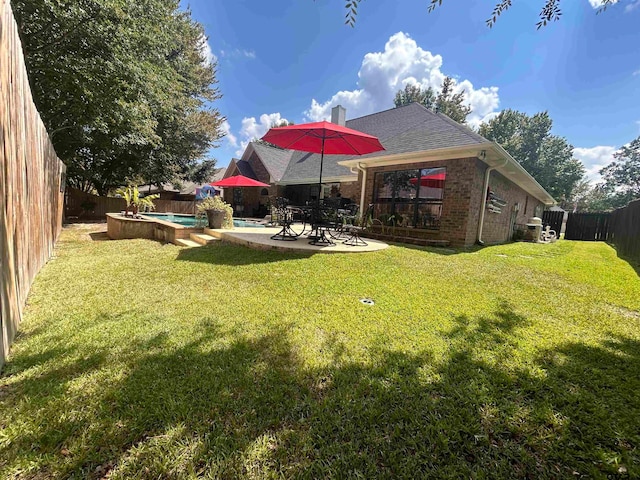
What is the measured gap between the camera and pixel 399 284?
13.8 ft

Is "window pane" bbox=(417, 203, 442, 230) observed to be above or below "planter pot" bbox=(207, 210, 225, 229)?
above

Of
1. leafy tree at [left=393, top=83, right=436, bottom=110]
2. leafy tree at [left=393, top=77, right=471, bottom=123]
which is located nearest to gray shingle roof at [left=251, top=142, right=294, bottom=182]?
leafy tree at [left=393, top=83, right=436, bottom=110]

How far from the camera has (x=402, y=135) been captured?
1060cm

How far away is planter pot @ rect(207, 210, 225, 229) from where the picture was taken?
25.1 feet

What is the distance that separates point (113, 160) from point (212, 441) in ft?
69.9

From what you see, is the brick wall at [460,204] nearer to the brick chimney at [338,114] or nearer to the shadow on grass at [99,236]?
the brick chimney at [338,114]

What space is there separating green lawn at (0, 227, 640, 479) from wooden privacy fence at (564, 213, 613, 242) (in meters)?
19.0

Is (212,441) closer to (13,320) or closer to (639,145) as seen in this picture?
(13,320)

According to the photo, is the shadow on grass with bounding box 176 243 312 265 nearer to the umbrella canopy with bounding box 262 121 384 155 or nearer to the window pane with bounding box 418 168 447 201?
the umbrella canopy with bounding box 262 121 384 155

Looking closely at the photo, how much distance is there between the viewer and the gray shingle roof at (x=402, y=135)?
8.67 metres

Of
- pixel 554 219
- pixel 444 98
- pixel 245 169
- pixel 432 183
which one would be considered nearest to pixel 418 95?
pixel 444 98

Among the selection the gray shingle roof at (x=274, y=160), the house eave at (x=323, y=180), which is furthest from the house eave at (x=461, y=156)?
the gray shingle roof at (x=274, y=160)

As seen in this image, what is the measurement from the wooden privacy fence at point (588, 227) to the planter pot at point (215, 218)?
A: 71.2ft

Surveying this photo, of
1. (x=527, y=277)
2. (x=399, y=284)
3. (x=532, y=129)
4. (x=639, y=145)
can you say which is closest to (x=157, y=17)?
(x=399, y=284)
